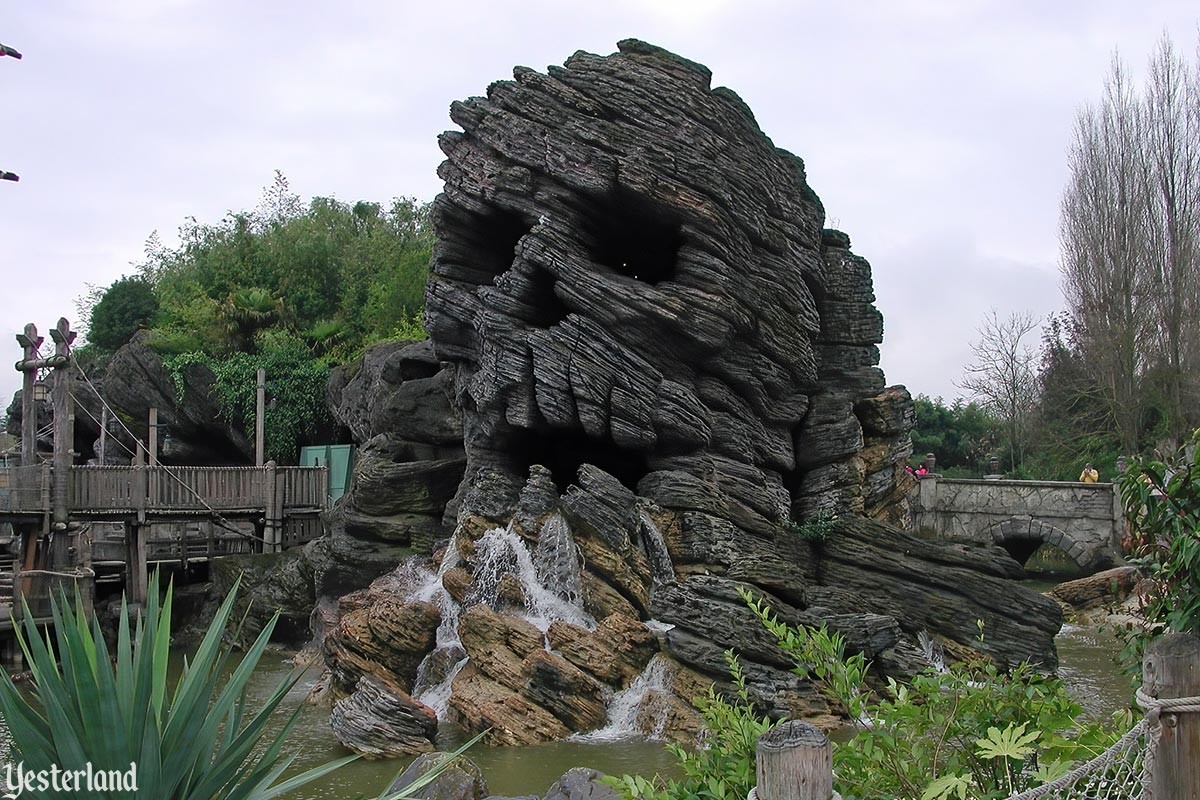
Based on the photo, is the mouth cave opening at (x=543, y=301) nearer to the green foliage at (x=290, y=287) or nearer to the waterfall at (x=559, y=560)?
the waterfall at (x=559, y=560)

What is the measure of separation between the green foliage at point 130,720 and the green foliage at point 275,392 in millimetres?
26546

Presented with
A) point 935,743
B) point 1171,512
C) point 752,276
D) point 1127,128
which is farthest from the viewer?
point 1127,128

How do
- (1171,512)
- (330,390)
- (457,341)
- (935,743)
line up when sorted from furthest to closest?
(330,390), (457,341), (935,743), (1171,512)

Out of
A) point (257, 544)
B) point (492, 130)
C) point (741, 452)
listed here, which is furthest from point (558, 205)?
point (257, 544)

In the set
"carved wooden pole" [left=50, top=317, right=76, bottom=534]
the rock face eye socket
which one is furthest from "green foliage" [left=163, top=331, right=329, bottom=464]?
the rock face eye socket

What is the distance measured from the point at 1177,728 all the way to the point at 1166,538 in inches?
38.7

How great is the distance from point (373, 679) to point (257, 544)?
1244 centimetres

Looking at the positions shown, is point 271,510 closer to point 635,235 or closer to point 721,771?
point 635,235

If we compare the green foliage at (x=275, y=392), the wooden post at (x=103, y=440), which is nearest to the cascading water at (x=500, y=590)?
the green foliage at (x=275, y=392)

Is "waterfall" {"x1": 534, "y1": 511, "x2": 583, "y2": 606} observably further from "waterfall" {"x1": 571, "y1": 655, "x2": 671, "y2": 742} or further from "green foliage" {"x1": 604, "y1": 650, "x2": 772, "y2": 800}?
"green foliage" {"x1": 604, "y1": 650, "x2": 772, "y2": 800}

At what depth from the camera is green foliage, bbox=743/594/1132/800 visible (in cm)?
379

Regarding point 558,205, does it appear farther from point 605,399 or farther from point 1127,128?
point 1127,128

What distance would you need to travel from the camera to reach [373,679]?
41.2ft

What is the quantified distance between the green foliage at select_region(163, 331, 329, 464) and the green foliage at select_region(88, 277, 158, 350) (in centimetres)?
→ 842
